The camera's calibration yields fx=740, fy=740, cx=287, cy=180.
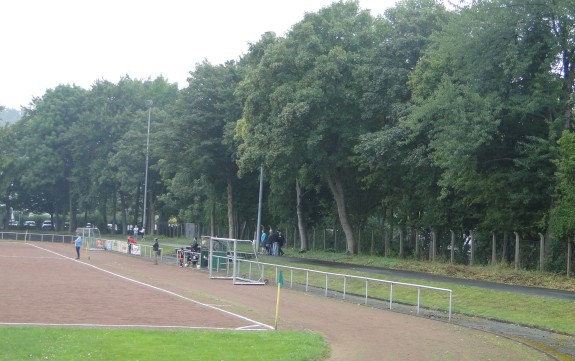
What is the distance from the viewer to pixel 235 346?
54.9 ft

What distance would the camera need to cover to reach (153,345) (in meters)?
16.3

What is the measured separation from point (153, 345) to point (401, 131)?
27.6 metres

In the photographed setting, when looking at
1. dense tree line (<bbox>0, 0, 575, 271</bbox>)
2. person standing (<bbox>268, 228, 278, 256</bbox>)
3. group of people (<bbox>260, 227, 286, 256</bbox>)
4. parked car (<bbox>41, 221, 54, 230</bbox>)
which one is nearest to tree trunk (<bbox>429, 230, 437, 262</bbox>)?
dense tree line (<bbox>0, 0, 575, 271</bbox>)

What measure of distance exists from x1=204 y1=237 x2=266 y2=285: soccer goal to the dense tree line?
30.0ft

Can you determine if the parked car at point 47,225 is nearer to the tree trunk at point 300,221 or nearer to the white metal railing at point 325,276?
the tree trunk at point 300,221

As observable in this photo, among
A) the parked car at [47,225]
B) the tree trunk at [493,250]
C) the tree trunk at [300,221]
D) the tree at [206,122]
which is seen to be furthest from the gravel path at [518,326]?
the parked car at [47,225]

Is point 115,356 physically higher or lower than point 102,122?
lower

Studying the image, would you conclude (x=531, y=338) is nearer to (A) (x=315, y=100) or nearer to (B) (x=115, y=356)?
(B) (x=115, y=356)

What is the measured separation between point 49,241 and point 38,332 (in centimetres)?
7028

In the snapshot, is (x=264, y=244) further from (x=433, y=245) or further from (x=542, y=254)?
(x=542, y=254)

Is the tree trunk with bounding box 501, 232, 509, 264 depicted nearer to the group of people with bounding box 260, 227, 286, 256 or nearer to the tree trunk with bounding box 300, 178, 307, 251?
the group of people with bounding box 260, 227, 286, 256

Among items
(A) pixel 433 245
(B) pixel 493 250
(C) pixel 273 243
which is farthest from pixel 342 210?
(B) pixel 493 250

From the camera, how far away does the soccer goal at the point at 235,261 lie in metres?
36.4

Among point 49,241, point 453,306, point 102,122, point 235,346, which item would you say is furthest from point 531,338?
point 102,122
